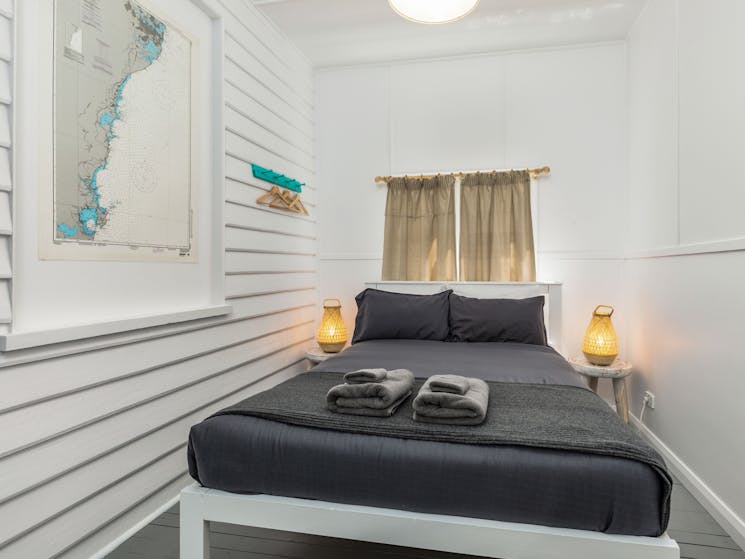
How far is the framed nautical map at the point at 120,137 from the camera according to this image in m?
1.82

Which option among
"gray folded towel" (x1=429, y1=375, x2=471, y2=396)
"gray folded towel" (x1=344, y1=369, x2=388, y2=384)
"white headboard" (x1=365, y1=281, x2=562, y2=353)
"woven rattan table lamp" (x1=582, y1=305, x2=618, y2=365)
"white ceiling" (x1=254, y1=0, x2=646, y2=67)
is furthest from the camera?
"white headboard" (x1=365, y1=281, x2=562, y2=353)

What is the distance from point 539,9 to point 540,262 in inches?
65.3

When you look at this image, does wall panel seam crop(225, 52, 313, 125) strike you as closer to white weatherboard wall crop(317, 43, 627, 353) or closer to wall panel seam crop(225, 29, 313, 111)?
wall panel seam crop(225, 29, 313, 111)

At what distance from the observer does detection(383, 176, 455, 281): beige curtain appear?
3.80 metres

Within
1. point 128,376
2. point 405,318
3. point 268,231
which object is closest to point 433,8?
point 268,231

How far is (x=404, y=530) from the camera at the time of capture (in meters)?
1.52

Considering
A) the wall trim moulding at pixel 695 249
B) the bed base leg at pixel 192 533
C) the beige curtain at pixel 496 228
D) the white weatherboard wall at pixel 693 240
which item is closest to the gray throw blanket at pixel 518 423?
the bed base leg at pixel 192 533

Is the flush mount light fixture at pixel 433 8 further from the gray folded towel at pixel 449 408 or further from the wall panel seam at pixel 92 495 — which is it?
the wall panel seam at pixel 92 495

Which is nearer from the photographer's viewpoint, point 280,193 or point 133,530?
point 133,530

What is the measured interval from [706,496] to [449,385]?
4.80 ft

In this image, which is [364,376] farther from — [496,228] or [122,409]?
[496,228]

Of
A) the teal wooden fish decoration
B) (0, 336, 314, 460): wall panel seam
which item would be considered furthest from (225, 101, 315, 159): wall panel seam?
(0, 336, 314, 460): wall panel seam

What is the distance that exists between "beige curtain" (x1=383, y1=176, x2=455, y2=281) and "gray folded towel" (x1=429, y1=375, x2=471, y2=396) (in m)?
2.04

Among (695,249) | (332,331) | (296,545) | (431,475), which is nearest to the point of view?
(431,475)
